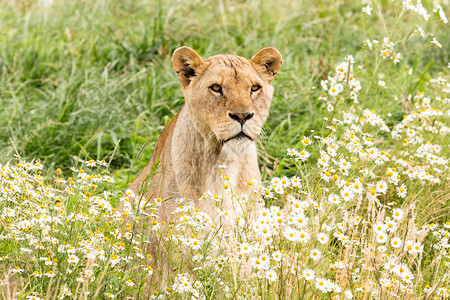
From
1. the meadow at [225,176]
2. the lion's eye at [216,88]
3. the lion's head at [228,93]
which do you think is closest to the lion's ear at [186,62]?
the lion's head at [228,93]

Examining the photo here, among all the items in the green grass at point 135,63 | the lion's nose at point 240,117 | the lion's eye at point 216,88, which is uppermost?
the lion's eye at point 216,88

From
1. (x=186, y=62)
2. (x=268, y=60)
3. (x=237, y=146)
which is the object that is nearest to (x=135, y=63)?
(x=186, y=62)

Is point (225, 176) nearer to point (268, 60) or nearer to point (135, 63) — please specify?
point (268, 60)

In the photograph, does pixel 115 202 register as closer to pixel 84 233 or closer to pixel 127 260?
pixel 84 233

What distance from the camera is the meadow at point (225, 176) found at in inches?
143

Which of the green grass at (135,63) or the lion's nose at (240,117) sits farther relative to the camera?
the green grass at (135,63)

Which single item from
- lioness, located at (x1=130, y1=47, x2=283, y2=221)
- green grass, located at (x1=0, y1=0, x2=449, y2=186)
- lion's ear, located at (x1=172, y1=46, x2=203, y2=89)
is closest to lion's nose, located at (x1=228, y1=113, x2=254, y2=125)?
lioness, located at (x1=130, y1=47, x2=283, y2=221)

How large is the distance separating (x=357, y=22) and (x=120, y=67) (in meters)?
3.57

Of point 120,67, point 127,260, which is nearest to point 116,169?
point 120,67

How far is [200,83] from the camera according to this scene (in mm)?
Answer: 4934

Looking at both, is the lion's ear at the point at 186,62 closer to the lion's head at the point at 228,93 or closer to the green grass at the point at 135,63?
the lion's head at the point at 228,93

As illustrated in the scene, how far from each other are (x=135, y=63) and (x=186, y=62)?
3.38 metres

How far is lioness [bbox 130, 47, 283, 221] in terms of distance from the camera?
4.61 metres

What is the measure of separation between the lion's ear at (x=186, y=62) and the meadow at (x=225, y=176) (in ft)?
Answer: 3.18
